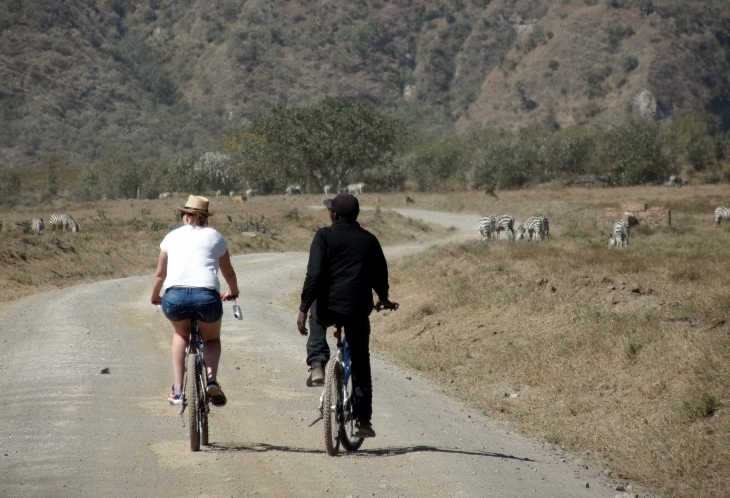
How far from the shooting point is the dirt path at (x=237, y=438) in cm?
714

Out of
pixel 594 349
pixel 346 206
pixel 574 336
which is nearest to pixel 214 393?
pixel 346 206

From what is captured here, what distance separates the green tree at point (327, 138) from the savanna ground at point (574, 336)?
164 feet

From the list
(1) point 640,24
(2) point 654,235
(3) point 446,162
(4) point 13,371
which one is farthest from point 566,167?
(1) point 640,24

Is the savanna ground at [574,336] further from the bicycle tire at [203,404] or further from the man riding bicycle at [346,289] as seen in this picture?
the bicycle tire at [203,404]

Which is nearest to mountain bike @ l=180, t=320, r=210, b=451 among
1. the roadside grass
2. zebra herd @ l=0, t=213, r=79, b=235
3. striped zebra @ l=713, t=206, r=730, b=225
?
the roadside grass

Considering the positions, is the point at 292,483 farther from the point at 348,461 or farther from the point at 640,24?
the point at 640,24

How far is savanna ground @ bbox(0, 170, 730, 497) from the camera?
364 inches

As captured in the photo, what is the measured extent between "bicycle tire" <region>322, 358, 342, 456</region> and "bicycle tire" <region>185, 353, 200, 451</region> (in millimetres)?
1020

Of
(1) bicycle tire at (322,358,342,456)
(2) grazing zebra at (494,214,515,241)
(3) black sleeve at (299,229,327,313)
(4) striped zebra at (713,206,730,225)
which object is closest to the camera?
(1) bicycle tire at (322,358,342,456)

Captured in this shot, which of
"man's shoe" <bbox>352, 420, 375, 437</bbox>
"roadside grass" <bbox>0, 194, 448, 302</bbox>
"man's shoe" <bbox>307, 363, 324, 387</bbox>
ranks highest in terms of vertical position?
"man's shoe" <bbox>307, 363, 324, 387</bbox>

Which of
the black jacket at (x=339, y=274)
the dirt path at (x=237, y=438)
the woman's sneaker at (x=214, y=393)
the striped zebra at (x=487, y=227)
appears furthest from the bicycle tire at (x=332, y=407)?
the striped zebra at (x=487, y=227)

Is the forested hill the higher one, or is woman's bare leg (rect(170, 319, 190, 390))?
the forested hill

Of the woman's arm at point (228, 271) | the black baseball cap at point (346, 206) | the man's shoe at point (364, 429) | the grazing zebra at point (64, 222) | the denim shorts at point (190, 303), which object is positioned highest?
the black baseball cap at point (346, 206)

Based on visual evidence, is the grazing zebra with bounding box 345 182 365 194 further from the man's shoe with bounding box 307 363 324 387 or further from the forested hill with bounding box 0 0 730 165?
the forested hill with bounding box 0 0 730 165
